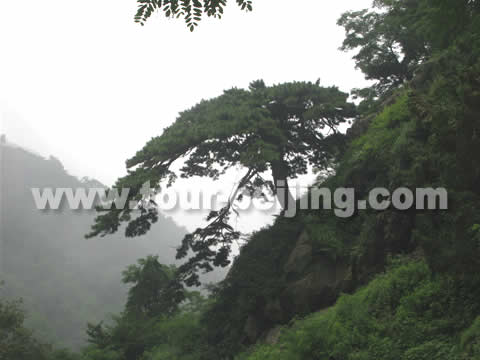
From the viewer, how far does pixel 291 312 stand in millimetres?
10609

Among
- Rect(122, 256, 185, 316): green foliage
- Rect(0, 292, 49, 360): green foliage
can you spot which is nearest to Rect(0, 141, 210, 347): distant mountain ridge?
Rect(0, 292, 49, 360): green foliage

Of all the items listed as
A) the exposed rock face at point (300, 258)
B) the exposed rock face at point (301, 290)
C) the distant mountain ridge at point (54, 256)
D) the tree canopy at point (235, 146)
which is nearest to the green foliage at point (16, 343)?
the tree canopy at point (235, 146)

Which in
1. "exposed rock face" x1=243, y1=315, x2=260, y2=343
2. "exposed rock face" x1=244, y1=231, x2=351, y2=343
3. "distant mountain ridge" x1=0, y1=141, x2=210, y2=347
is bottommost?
"distant mountain ridge" x1=0, y1=141, x2=210, y2=347

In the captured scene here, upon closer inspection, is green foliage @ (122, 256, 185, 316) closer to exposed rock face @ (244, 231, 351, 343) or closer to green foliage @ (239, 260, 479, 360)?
exposed rock face @ (244, 231, 351, 343)

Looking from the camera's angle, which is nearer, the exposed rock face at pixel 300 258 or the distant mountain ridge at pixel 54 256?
the exposed rock face at pixel 300 258

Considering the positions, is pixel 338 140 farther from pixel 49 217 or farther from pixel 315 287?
pixel 49 217

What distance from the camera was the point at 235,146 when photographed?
15.9 m

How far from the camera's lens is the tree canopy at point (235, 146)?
1383 cm

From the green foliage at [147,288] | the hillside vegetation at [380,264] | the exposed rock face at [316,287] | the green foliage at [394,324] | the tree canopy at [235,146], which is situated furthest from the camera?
the green foliage at [147,288]

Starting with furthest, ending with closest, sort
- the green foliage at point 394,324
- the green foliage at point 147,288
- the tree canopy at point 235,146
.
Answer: the green foliage at point 147,288, the tree canopy at point 235,146, the green foliage at point 394,324

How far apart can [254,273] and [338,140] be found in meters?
7.44

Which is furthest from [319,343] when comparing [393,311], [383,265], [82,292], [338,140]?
[82,292]

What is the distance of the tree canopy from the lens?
13.8m

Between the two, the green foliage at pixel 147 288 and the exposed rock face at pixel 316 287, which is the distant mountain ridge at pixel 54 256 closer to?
the green foliage at pixel 147 288
